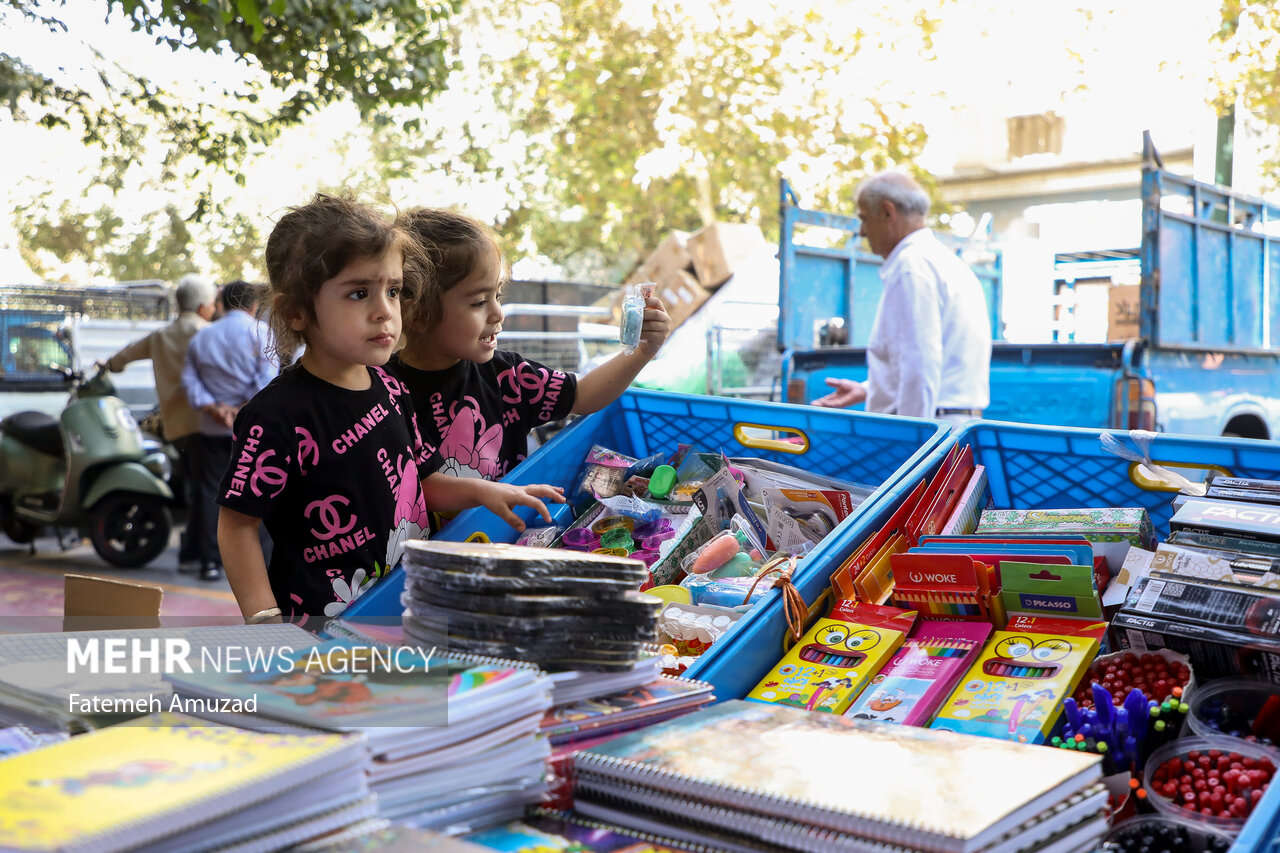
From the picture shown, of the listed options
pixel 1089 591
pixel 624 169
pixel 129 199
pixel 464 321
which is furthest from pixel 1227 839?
pixel 129 199

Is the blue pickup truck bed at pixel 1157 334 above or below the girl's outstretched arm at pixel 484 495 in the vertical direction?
above

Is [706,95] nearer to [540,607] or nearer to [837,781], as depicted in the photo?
[540,607]

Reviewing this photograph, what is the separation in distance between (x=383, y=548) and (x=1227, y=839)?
154cm

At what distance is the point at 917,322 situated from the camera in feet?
13.6

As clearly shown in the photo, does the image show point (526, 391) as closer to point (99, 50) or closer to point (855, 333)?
point (99, 50)

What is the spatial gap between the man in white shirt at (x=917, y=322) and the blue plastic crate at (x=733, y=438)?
127cm

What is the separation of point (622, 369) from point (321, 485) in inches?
34.0

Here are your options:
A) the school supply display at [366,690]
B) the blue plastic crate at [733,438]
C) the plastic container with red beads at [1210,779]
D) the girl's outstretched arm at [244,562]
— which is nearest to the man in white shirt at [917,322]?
the blue plastic crate at [733,438]

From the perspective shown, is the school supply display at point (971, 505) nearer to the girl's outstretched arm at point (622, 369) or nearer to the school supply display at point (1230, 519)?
the school supply display at point (1230, 519)

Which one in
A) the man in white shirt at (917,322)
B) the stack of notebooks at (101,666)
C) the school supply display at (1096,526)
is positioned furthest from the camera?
the man in white shirt at (917,322)

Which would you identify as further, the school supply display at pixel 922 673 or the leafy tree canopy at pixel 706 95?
the leafy tree canopy at pixel 706 95

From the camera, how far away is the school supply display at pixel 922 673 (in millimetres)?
1629

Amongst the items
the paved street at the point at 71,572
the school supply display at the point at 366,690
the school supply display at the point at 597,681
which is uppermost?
the school supply display at the point at 366,690

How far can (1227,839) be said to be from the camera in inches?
48.7
